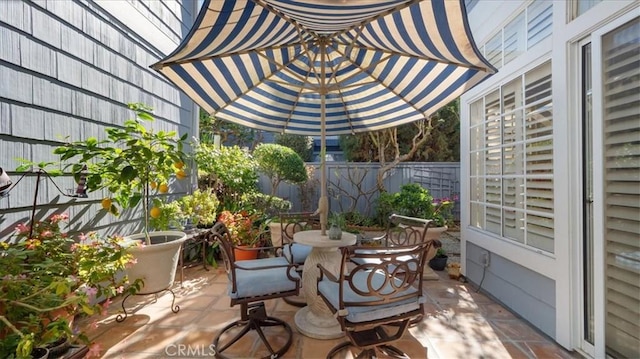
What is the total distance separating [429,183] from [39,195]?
8457mm

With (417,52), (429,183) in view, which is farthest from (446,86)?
(429,183)

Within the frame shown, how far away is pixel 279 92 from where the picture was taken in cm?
348

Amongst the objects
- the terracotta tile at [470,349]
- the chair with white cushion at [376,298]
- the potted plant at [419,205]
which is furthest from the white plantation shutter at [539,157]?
the potted plant at [419,205]

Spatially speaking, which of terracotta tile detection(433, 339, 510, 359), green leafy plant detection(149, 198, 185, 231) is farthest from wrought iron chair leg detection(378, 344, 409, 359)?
green leafy plant detection(149, 198, 185, 231)

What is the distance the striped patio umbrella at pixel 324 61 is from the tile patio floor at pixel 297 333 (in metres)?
1.19

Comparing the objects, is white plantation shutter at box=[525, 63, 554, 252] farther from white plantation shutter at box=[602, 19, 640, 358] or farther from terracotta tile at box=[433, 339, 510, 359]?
terracotta tile at box=[433, 339, 510, 359]

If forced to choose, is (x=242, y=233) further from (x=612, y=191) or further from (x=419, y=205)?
(x=612, y=191)

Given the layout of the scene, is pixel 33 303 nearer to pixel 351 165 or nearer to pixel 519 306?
pixel 519 306

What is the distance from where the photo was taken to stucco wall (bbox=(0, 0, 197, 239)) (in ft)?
7.18

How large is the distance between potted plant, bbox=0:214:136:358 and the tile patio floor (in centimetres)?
45

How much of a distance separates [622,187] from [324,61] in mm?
2402

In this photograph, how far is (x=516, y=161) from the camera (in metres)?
2.95

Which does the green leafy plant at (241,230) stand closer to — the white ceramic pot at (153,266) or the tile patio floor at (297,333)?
the tile patio floor at (297,333)

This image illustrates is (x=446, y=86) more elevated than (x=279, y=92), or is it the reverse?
(x=279, y=92)
